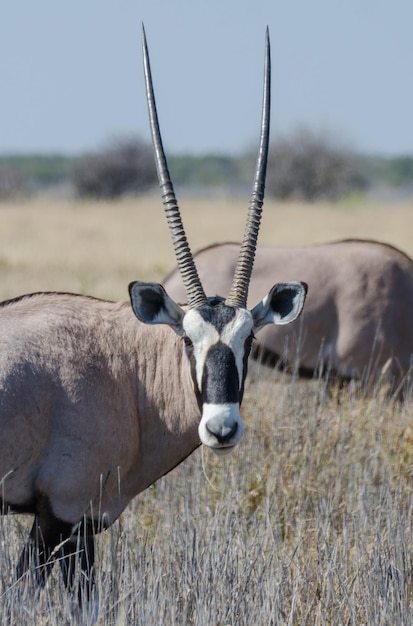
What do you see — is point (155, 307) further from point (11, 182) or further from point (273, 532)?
point (11, 182)

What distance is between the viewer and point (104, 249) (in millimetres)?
23516

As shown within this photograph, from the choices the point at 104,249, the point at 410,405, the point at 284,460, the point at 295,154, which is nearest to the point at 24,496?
the point at 284,460

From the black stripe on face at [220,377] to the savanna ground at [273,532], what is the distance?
0.59 metres

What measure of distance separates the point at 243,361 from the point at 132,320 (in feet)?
2.49

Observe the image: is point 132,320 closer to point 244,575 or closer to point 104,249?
point 244,575

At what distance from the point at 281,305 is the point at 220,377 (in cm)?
74

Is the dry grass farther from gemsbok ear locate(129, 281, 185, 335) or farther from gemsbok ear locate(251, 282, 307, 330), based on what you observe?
gemsbok ear locate(129, 281, 185, 335)

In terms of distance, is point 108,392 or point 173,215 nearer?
point 108,392

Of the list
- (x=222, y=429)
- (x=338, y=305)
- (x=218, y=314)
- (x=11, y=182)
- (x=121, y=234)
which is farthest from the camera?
(x=11, y=182)

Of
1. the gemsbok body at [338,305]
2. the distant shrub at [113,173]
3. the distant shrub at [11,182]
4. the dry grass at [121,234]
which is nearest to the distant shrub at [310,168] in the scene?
the distant shrub at [113,173]

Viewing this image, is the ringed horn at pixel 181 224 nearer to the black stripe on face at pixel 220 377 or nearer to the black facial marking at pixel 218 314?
the black facial marking at pixel 218 314

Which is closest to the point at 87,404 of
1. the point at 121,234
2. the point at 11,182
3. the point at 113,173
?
the point at 121,234

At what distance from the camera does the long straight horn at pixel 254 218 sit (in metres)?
5.32

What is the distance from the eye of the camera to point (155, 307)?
5227 millimetres
